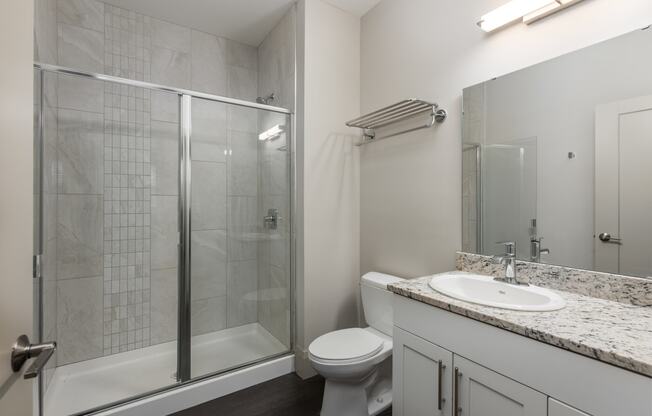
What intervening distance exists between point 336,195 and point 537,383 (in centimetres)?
162

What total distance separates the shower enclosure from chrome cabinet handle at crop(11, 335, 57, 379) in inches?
52.9

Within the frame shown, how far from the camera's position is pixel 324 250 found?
2.22m

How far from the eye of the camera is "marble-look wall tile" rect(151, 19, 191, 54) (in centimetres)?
238

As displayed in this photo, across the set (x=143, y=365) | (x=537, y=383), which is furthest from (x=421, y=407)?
(x=143, y=365)

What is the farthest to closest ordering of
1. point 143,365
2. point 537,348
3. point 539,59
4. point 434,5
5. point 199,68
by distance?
point 199,68 < point 143,365 < point 434,5 < point 539,59 < point 537,348

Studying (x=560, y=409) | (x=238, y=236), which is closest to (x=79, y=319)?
(x=238, y=236)

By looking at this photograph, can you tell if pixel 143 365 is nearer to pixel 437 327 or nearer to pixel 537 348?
pixel 437 327

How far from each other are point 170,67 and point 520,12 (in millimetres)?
2421

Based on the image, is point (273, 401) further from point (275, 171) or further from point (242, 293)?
point (275, 171)

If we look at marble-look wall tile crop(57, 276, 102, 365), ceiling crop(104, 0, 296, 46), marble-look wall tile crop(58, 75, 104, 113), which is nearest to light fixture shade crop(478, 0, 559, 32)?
ceiling crop(104, 0, 296, 46)

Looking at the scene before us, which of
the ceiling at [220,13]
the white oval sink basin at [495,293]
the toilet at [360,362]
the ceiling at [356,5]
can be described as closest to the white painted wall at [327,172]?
the ceiling at [356,5]

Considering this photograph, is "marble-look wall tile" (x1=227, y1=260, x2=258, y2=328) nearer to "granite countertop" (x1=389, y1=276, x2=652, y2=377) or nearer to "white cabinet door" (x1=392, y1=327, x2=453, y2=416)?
"white cabinet door" (x1=392, y1=327, x2=453, y2=416)

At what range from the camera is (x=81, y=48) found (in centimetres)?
213

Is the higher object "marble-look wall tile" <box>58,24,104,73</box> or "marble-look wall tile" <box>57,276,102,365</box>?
"marble-look wall tile" <box>58,24,104,73</box>
